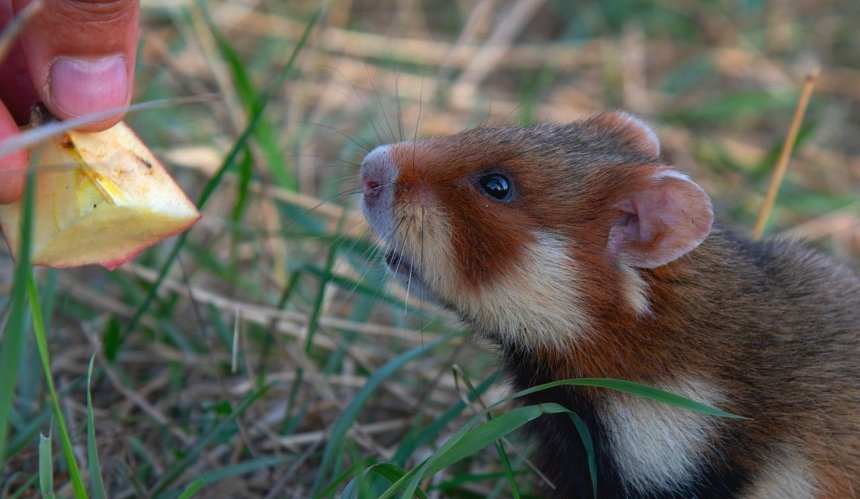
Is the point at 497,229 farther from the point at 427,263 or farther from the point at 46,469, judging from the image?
the point at 46,469

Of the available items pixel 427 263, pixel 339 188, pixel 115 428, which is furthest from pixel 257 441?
pixel 339 188

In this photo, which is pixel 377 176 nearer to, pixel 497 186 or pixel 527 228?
pixel 497 186

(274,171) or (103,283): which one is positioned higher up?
(274,171)

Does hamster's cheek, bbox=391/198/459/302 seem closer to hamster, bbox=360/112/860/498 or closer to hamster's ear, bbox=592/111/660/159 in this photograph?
hamster, bbox=360/112/860/498

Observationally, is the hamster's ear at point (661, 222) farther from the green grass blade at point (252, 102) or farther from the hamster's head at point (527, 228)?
the green grass blade at point (252, 102)

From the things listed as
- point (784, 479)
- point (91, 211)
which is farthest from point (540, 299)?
point (91, 211)

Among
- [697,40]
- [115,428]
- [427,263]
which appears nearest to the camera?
[427,263]
